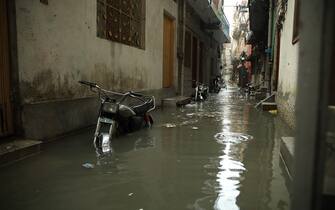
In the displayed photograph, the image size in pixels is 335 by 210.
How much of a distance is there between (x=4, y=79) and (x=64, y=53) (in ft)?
5.18

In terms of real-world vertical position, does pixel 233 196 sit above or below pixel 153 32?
below

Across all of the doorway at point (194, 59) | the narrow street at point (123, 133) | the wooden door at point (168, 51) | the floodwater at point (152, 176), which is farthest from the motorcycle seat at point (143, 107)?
the doorway at point (194, 59)

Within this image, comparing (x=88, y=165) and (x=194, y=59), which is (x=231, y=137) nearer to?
(x=88, y=165)

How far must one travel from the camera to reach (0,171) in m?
3.98

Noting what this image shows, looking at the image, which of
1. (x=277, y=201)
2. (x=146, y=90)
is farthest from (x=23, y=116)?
(x=146, y=90)

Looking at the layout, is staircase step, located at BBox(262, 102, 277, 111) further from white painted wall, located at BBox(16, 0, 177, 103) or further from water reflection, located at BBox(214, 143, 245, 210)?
water reflection, located at BBox(214, 143, 245, 210)

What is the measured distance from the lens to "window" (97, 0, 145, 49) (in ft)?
25.6

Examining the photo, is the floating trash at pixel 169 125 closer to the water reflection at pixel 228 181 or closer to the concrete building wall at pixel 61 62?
the concrete building wall at pixel 61 62

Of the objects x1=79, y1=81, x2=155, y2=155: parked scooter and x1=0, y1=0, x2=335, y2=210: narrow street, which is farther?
x1=79, y1=81, x2=155, y2=155: parked scooter

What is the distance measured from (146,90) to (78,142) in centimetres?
560

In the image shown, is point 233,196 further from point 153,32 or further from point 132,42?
point 153,32

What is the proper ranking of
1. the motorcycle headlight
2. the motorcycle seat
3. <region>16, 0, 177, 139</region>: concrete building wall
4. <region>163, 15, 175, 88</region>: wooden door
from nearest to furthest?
<region>16, 0, 177, 139</region>: concrete building wall, the motorcycle headlight, the motorcycle seat, <region>163, 15, 175, 88</region>: wooden door

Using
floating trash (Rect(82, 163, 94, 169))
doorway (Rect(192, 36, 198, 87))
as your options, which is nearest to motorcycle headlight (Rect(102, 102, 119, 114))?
floating trash (Rect(82, 163, 94, 169))

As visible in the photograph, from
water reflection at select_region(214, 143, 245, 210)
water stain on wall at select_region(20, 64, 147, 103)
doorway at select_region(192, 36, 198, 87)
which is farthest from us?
doorway at select_region(192, 36, 198, 87)
